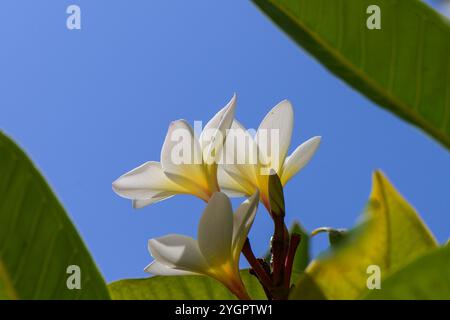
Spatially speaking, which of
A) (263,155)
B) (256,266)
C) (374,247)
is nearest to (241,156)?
(263,155)

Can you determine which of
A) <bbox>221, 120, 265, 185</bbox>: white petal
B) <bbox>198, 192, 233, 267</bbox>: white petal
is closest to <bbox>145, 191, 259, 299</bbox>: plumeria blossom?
<bbox>198, 192, 233, 267</bbox>: white petal

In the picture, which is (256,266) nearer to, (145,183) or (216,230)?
(216,230)

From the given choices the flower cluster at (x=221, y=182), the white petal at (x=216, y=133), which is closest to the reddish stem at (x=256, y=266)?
the flower cluster at (x=221, y=182)

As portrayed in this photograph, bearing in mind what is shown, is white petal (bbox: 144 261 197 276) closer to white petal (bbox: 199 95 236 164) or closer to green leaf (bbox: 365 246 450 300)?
white petal (bbox: 199 95 236 164)

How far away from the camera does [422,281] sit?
44cm

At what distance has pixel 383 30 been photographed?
26.0 inches

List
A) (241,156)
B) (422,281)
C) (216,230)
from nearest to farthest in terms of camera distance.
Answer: (422,281), (216,230), (241,156)

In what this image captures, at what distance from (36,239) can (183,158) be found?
294mm

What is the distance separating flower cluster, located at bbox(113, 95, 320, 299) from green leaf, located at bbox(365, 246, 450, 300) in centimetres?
22

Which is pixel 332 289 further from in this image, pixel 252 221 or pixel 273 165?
pixel 273 165

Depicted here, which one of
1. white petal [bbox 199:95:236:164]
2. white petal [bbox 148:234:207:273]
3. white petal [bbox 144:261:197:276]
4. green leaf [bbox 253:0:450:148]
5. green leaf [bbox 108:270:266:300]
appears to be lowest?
green leaf [bbox 108:270:266:300]

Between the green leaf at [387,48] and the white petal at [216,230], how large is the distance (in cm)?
19

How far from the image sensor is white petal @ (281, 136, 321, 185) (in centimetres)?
83
